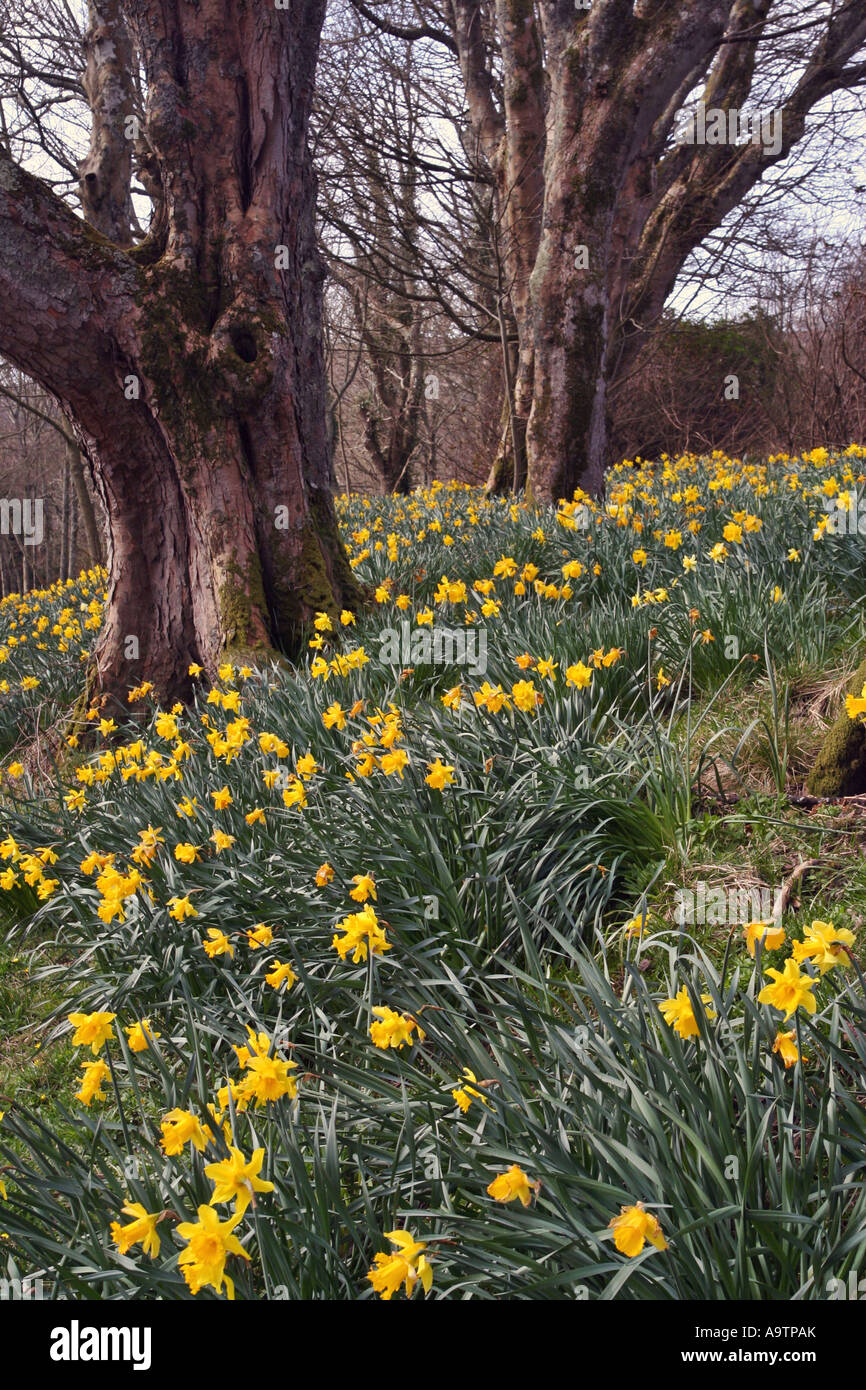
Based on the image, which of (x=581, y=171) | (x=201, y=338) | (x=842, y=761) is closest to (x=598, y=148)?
(x=581, y=171)

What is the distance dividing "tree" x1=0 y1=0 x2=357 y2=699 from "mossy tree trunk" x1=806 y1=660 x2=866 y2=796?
119 inches

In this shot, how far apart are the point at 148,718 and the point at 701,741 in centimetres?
312

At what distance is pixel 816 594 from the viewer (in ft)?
12.5

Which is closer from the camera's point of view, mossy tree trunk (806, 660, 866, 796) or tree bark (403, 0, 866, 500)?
mossy tree trunk (806, 660, 866, 796)

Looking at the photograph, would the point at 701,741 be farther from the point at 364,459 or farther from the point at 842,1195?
the point at 364,459

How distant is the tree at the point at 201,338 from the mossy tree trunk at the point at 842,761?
9.90 feet

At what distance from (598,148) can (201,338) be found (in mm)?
3843

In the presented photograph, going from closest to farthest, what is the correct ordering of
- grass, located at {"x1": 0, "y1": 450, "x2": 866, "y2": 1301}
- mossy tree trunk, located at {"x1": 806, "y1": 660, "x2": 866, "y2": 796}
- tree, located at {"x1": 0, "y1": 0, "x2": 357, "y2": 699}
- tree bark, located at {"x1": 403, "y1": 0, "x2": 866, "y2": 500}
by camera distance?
grass, located at {"x1": 0, "y1": 450, "x2": 866, "y2": 1301}
mossy tree trunk, located at {"x1": 806, "y1": 660, "x2": 866, "y2": 796}
tree, located at {"x1": 0, "y1": 0, "x2": 357, "y2": 699}
tree bark, located at {"x1": 403, "y1": 0, "x2": 866, "y2": 500}

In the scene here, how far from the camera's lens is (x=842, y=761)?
9.05ft

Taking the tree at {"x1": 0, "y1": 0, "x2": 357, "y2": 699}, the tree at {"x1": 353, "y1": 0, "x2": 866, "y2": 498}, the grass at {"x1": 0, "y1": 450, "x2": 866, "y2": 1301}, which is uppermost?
the tree at {"x1": 353, "y1": 0, "x2": 866, "y2": 498}

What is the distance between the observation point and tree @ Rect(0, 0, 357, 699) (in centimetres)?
482

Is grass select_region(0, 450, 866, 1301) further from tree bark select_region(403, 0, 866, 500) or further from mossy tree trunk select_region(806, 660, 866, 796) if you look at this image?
tree bark select_region(403, 0, 866, 500)

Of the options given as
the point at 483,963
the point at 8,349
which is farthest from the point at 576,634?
the point at 8,349

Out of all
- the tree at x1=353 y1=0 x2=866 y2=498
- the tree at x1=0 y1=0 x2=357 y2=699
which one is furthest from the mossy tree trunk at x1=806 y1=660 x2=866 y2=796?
the tree at x1=353 y1=0 x2=866 y2=498
